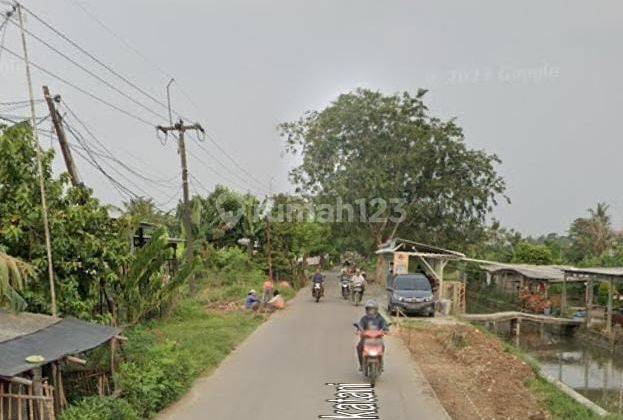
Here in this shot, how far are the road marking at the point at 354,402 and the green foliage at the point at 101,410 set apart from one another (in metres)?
2.81

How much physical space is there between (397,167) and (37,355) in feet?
102

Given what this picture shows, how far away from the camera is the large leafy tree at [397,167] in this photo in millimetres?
37031

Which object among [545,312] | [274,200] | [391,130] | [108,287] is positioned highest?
[391,130]

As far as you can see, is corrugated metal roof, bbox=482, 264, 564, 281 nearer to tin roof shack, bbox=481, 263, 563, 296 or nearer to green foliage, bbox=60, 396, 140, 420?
tin roof shack, bbox=481, 263, 563, 296

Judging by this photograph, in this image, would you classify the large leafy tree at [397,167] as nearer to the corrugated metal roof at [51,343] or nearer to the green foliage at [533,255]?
the green foliage at [533,255]

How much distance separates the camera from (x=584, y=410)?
1113 cm

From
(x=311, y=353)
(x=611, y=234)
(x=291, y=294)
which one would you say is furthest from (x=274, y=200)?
(x=611, y=234)

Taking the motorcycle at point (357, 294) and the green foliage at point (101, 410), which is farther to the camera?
the motorcycle at point (357, 294)

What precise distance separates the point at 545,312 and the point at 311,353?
18827mm

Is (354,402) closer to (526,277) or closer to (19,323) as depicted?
(19,323)

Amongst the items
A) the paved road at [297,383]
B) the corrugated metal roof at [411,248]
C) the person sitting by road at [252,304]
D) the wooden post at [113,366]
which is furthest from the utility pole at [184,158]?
the wooden post at [113,366]

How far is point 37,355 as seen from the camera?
774 centimetres

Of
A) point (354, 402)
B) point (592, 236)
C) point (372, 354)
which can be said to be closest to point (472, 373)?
point (372, 354)

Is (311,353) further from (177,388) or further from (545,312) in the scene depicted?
(545,312)
